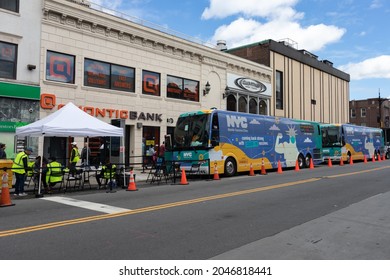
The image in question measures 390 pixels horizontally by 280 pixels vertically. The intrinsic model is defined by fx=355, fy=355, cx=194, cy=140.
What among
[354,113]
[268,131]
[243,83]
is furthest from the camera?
[354,113]

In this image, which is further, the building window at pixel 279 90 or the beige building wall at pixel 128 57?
the building window at pixel 279 90

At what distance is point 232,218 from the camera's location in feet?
24.8

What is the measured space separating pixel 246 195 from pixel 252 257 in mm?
5894

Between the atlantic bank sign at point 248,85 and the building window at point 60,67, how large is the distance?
41.8 feet

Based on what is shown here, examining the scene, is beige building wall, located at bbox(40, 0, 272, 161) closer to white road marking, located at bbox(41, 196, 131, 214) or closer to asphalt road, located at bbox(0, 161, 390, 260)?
white road marking, located at bbox(41, 196, 131, 214)

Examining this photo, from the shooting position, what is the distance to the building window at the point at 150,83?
70.5 ft

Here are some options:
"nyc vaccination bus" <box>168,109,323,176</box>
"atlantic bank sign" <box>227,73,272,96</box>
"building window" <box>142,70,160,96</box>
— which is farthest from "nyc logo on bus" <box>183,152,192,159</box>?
"atlantic bank sign" <box>227,73,272,96</box>

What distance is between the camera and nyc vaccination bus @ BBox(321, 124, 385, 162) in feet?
91.9

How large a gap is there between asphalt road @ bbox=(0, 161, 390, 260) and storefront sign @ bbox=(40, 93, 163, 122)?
7.35 m

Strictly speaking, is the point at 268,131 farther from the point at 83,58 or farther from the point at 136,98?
the point at 83,58

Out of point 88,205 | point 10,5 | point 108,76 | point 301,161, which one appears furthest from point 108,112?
point 301,161

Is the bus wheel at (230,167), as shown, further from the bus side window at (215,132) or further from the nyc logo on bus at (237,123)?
the nyc logo on bus at (237,123)

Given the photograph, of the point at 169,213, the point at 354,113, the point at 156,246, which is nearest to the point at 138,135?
the point at 169,213

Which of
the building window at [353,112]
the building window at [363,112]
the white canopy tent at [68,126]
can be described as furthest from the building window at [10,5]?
the building window at [353,112]
